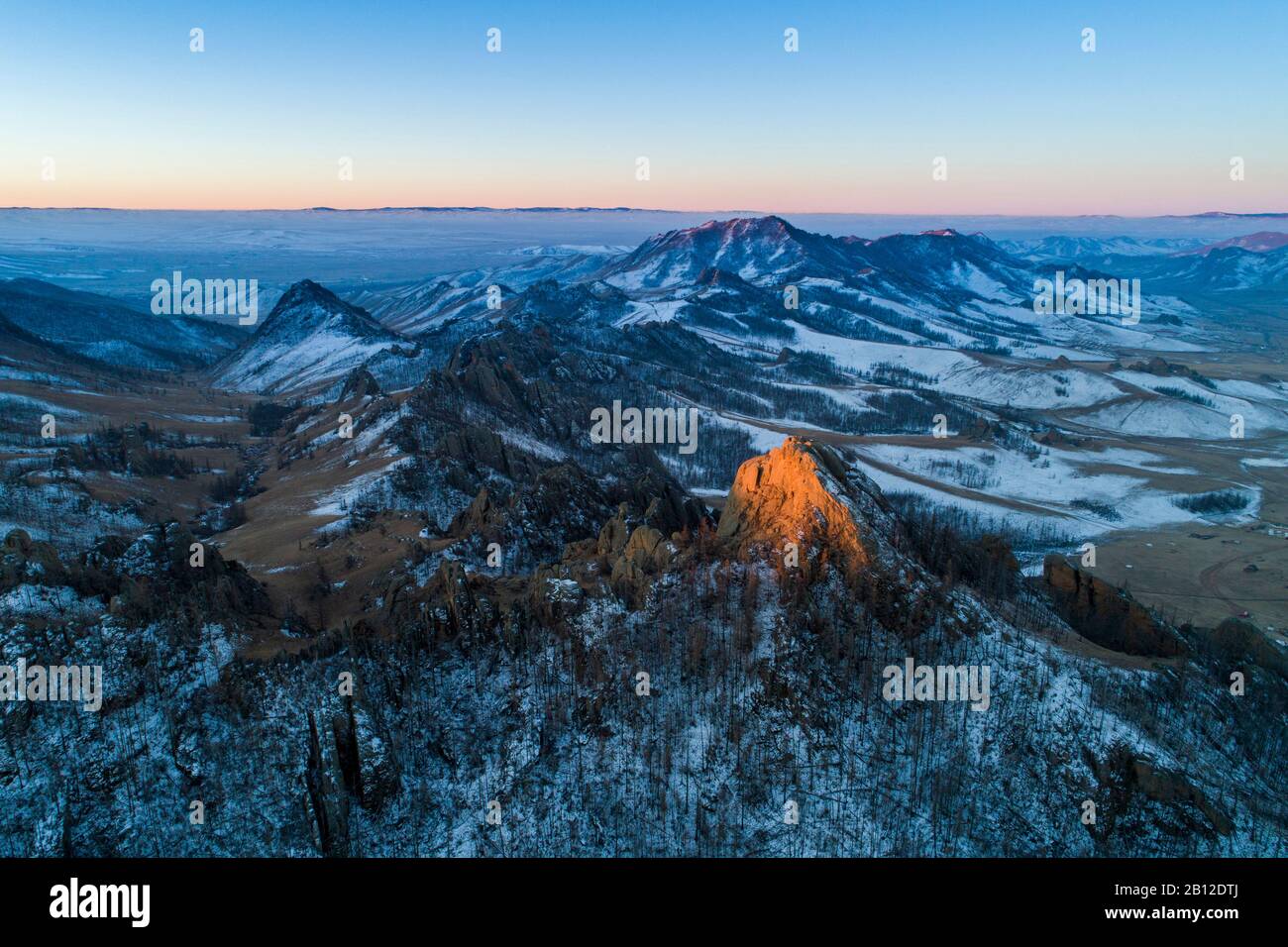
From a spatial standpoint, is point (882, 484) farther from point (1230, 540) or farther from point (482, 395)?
point (482, 395)

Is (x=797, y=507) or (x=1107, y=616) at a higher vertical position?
(x=797, y=507)

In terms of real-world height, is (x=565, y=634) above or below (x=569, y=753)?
above

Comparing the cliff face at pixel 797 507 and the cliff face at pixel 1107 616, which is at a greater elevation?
the cliff face at pixel 797 507

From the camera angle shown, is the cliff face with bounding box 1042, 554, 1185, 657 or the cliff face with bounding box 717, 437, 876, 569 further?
the cliff face with bounding box 1042, 554, 1185, 657

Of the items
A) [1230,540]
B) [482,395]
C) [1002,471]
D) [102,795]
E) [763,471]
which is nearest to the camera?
[102,795]

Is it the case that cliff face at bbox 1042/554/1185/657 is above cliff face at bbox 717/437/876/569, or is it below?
below

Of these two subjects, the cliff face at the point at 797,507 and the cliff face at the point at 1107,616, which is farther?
the cliff face at the point at 1107,616

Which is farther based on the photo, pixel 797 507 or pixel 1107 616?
pixel 1107 616

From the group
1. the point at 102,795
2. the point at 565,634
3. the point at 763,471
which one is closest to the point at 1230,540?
the point at 763,471
